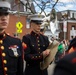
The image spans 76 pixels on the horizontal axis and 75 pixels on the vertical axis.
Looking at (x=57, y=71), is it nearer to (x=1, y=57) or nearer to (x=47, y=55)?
(x=1, y=57)

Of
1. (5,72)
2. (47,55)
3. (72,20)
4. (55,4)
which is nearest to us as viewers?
(5,72)

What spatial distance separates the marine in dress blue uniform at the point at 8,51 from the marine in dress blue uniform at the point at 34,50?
3.86ft

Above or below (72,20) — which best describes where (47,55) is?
above

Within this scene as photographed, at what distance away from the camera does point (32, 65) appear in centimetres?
496

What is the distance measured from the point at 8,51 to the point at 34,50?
58.6 inches

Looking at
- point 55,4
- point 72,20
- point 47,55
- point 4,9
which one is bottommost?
point 72,20

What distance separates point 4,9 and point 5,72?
2.34ft

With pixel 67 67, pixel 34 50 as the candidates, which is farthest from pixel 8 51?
pixel 67 67

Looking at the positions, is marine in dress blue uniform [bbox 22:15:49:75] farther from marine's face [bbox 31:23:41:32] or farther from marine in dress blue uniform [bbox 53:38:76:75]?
marine in dress blue uniform [bbox 53:38:76:75]

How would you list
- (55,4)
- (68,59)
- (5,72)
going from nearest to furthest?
(68,59)
(5,72)
(55,4)

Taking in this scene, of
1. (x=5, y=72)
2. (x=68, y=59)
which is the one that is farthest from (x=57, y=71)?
(x=5, y=72)

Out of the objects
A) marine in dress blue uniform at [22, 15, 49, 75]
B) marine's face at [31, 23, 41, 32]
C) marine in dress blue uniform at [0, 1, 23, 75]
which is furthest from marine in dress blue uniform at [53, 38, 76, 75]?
marine's face at [31, 23, 41, 32]

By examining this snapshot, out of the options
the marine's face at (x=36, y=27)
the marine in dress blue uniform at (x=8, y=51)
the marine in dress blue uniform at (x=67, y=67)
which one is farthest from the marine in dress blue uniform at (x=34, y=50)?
the marine in dress blue uniform at (x=67, y=67)

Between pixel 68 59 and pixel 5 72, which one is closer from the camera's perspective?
pixel 68 59
